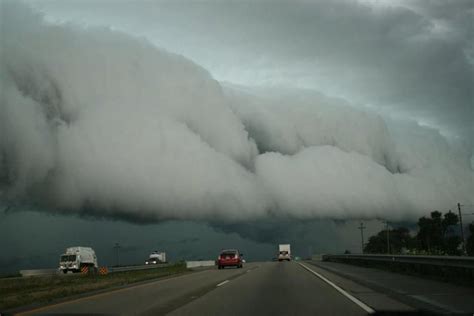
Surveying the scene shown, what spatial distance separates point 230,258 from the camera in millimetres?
53156

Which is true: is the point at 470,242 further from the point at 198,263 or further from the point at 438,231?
the point at 198,263

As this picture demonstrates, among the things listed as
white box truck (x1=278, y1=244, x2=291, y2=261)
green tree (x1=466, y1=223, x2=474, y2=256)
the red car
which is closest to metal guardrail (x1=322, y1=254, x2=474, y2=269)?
the red car

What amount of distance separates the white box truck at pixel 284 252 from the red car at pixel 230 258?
116 ft

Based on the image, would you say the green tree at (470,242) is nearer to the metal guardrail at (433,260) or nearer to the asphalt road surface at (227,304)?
the metal guardrail at (433,260)

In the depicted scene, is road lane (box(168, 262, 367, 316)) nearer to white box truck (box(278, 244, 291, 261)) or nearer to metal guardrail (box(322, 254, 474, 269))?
metal guardrail (box(322, 254, 474, 269))

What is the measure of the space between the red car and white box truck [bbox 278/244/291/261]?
3524 centimetres

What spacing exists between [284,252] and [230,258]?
36943mm

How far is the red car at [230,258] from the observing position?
52931 millimetres

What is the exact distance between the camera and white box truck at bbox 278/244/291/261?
88.0m

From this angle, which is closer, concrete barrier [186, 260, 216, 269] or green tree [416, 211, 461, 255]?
concrete barrier [186, 260, 216, 269]

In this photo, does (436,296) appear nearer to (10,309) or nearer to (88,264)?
(10,309)

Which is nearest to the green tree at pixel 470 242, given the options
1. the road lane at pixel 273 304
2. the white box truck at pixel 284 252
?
the white box truck at pixel 284 252

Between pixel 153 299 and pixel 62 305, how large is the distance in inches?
110

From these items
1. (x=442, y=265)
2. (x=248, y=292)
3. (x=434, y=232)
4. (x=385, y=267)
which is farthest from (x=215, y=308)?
(x=434, y=232)
